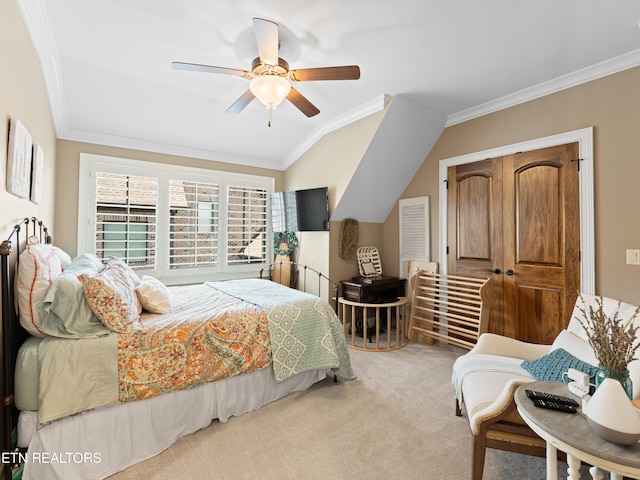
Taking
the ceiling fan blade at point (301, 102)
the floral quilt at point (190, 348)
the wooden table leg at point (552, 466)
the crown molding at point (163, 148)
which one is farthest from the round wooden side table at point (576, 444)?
the crown molding at point (163, 148)

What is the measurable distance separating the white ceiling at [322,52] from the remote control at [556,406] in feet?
7.28

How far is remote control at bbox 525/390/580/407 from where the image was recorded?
1.25m

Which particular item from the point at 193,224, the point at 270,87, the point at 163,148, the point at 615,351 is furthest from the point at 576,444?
the point at 163,148

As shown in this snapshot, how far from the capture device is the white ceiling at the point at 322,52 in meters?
1.93

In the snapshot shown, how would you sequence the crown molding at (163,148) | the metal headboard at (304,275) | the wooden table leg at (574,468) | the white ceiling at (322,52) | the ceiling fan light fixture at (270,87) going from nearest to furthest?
1. the wooden table leg at (574,468)
2. the white ceiling at (322,52)
3. the ceiling fan light fixture at (270,87)
4. the crown molding at (163,148)
5. the metal headboard at (304,275)

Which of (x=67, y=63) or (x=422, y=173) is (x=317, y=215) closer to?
(x=422, y=173)

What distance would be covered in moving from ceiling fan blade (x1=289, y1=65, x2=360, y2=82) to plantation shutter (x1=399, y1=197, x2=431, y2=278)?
2.24 metres

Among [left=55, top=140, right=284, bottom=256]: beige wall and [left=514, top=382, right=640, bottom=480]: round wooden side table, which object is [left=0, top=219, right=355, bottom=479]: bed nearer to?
[left=55, top=140, right=284, bottom=256]: beige wall

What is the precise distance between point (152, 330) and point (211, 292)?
42.3 inches

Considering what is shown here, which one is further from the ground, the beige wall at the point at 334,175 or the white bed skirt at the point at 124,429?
the beige wall at the point at 334,175

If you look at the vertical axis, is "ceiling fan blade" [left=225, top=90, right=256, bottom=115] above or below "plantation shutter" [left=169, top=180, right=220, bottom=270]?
above

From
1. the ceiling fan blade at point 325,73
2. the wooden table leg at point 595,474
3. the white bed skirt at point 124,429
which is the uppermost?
the ceiling fan blade at point 325,73

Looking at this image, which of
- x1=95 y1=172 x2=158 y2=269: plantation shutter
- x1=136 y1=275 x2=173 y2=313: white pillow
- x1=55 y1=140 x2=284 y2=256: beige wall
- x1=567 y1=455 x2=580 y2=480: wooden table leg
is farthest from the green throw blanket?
x1=55 y1=140 x2=284 y2=256: beige wall

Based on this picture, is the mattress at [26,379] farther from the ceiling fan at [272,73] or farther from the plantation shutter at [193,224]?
the plantation shutter at [193,224]
